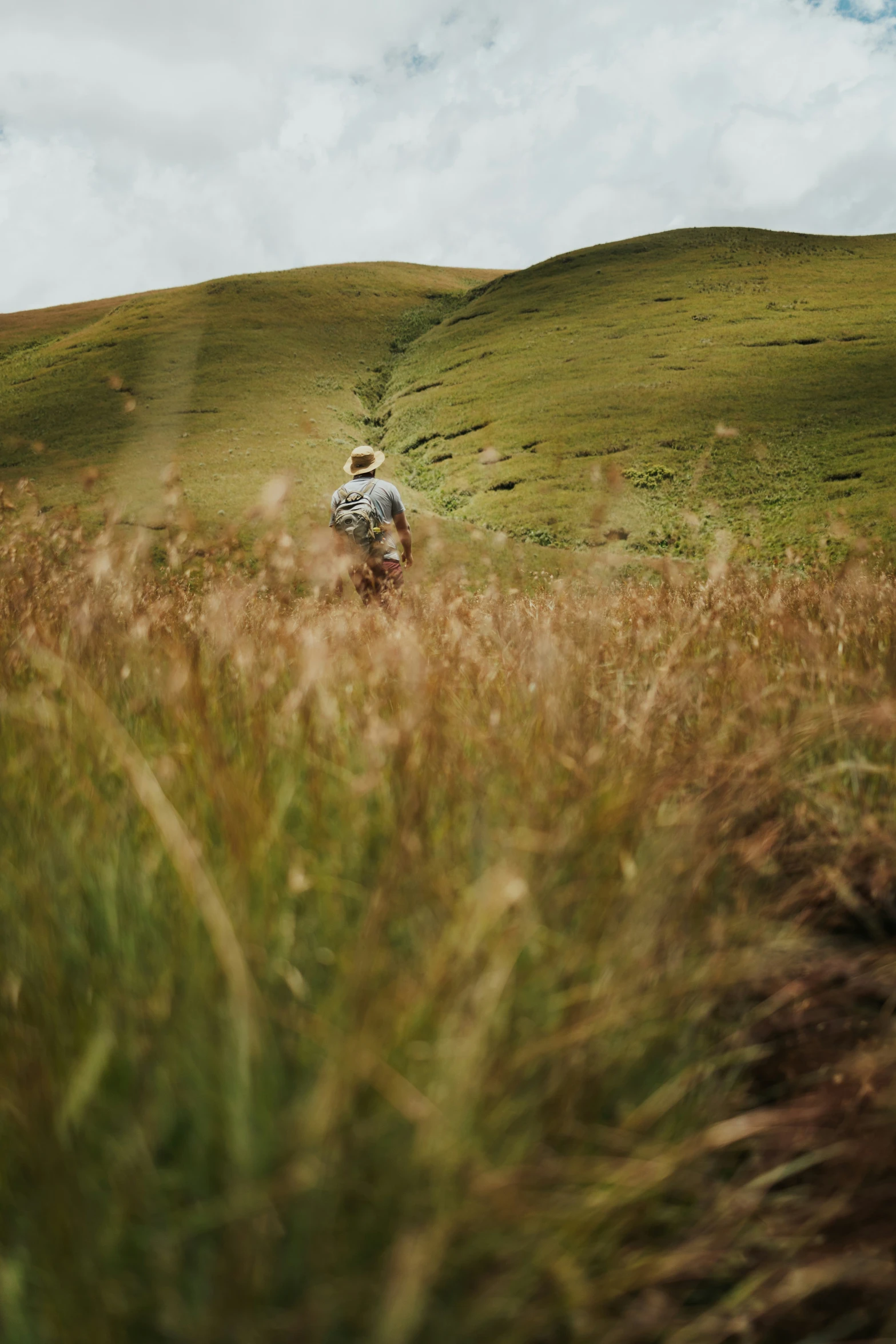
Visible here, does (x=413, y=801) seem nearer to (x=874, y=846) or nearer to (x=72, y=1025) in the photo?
(x=72, y=1025)

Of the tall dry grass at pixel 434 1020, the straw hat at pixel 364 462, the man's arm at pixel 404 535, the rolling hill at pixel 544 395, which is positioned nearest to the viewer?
the tall dry grass at pixel 434 1020

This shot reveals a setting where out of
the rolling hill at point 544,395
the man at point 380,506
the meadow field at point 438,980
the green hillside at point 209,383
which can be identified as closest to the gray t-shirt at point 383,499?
the man at point 380,506

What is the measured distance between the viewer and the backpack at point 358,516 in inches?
363

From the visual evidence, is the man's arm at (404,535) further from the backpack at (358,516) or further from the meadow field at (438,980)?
the meadow field at (438,980)

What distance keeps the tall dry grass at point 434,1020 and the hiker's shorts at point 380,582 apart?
3385 millimetres

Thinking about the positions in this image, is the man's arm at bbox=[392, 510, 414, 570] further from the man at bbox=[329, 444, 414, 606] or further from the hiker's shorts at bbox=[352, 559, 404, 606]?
the hiker's shorts at bbox=[352, 559, 404, 606]

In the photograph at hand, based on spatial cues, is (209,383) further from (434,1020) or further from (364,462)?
(434,1020)

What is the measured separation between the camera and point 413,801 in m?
1.60

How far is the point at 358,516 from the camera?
9.39 metres

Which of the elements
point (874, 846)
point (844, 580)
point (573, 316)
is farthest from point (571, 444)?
point (874, 846)

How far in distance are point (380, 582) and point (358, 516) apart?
2.25 metres

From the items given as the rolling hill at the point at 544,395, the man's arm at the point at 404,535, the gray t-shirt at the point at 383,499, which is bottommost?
the man's arm at the point at 404,535

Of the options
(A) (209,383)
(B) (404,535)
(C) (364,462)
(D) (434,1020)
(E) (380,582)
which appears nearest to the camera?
(D) (434,1020)

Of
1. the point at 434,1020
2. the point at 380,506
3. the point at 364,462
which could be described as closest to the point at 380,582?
the point at 380,506
